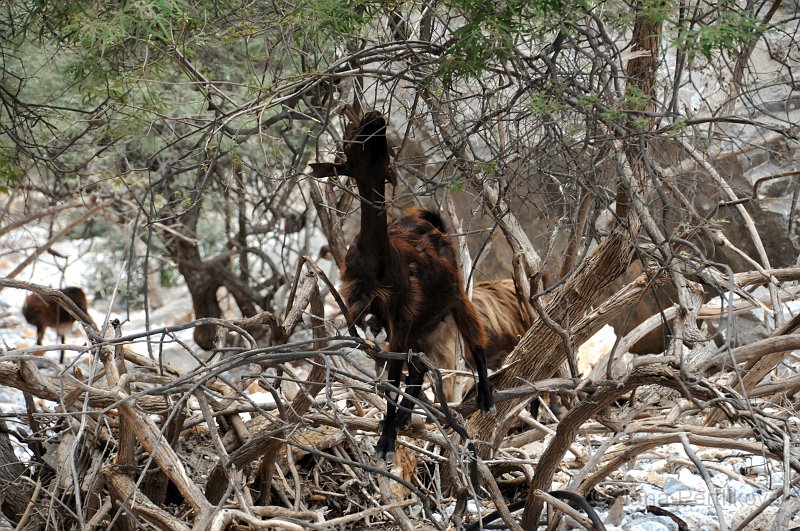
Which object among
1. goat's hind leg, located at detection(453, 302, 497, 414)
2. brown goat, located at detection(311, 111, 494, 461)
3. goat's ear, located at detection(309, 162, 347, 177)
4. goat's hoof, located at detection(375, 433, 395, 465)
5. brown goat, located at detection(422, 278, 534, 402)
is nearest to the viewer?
goat's ear, located at detection(309, 162, 347, 177)

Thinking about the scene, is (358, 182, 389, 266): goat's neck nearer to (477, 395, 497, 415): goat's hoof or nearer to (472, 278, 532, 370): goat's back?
(477, 395, 497, 415): goat's hoof

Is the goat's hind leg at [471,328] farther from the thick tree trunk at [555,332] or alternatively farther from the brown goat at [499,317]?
the brown goat at [499,317]

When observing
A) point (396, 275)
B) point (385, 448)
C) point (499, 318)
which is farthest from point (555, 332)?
point (499, 318)

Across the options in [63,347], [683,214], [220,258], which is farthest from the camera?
[220,258]

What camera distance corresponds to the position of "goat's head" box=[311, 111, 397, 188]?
141 inches

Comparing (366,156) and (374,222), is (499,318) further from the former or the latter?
(366,156)

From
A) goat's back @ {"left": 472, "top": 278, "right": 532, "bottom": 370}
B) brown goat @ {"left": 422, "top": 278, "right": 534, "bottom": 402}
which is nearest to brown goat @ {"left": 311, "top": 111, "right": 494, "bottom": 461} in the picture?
brown goat @ {"left": 422, "top": 278, "right": 534, "bottom": 402}

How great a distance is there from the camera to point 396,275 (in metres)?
4.26

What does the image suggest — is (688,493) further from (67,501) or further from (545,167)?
(67,501)

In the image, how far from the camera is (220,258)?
35.9 ft

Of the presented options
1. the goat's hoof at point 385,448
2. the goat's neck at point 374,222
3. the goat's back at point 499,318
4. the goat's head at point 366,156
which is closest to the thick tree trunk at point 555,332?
the goat's hoof at point 385,448

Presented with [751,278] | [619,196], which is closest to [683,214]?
[619,196]

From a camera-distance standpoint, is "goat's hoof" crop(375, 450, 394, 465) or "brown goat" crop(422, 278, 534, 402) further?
"brown goat" crop(422, 278, 534, 402)

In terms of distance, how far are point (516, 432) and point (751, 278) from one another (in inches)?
92.6
